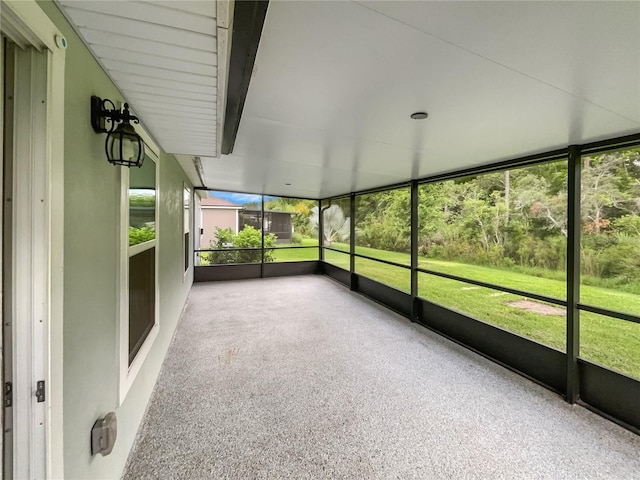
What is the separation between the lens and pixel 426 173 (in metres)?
3.97

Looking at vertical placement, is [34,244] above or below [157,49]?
below

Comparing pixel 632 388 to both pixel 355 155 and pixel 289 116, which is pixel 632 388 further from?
pixel 289 116

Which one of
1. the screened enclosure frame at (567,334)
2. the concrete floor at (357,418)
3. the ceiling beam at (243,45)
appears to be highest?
the ceiling beam at (243,45)

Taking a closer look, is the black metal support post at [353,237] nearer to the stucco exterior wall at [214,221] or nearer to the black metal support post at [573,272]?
the stucco exterior wall at [214,221]

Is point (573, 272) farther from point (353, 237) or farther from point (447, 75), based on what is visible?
point (353, 237)

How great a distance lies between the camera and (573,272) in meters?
2.47

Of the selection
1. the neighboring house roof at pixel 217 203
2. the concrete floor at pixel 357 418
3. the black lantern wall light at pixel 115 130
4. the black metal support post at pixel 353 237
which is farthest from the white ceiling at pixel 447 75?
the neighboring house roof at pixel 217 203

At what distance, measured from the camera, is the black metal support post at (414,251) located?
4469 millimetres

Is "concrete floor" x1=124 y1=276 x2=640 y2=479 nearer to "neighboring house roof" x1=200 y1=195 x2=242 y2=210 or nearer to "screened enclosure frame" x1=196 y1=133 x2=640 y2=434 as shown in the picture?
"screened enclosure frame" x1=196 y1=133 x2=640 y2=434

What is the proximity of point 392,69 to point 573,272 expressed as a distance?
2.58 metres

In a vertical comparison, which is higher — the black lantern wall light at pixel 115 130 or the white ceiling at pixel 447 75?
the white ceiling at pixel 447 75

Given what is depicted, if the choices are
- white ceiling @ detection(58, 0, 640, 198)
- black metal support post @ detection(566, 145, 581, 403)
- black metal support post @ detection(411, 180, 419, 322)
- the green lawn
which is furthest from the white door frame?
black metal support post @ detection(411, 180, 419, 322)

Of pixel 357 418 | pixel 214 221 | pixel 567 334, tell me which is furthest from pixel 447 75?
pixel 214 221

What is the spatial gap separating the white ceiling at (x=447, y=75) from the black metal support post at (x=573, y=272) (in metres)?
0.28
